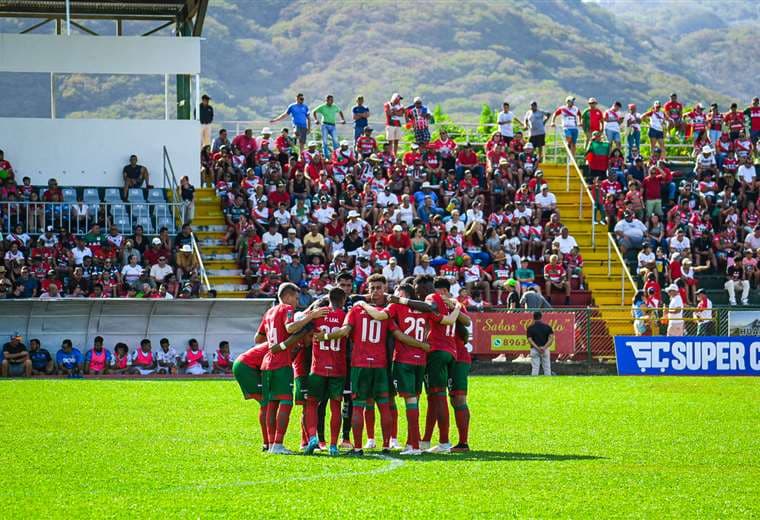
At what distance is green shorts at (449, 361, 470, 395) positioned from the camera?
46.8 ft

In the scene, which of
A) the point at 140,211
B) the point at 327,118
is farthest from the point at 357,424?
the point at 327,118

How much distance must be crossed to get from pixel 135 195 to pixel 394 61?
136 m

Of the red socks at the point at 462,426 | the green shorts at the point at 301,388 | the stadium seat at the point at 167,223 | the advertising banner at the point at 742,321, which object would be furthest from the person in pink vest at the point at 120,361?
the red socks at the point at 462,426

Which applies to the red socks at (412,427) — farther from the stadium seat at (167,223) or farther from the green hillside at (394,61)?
the green hillside at (394,61)

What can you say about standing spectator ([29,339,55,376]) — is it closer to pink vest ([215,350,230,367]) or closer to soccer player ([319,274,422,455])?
pink vest ([215,350,230,367])

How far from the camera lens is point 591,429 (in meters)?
16.3

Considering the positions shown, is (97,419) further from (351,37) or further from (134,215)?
(351,37)

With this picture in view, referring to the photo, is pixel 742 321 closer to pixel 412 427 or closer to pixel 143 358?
pixel 143 358

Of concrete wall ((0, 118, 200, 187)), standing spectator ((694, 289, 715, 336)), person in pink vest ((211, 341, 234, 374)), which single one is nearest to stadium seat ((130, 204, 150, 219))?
concrete wall ((0, 118, 200, 187))

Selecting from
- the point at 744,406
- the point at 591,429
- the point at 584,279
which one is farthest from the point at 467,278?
the point at 591,429

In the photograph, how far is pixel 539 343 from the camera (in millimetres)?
26328

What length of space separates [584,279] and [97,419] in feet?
53.1

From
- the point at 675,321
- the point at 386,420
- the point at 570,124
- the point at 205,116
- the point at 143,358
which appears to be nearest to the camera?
the point at 386,420

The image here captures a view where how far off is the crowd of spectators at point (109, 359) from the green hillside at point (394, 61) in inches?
4136
